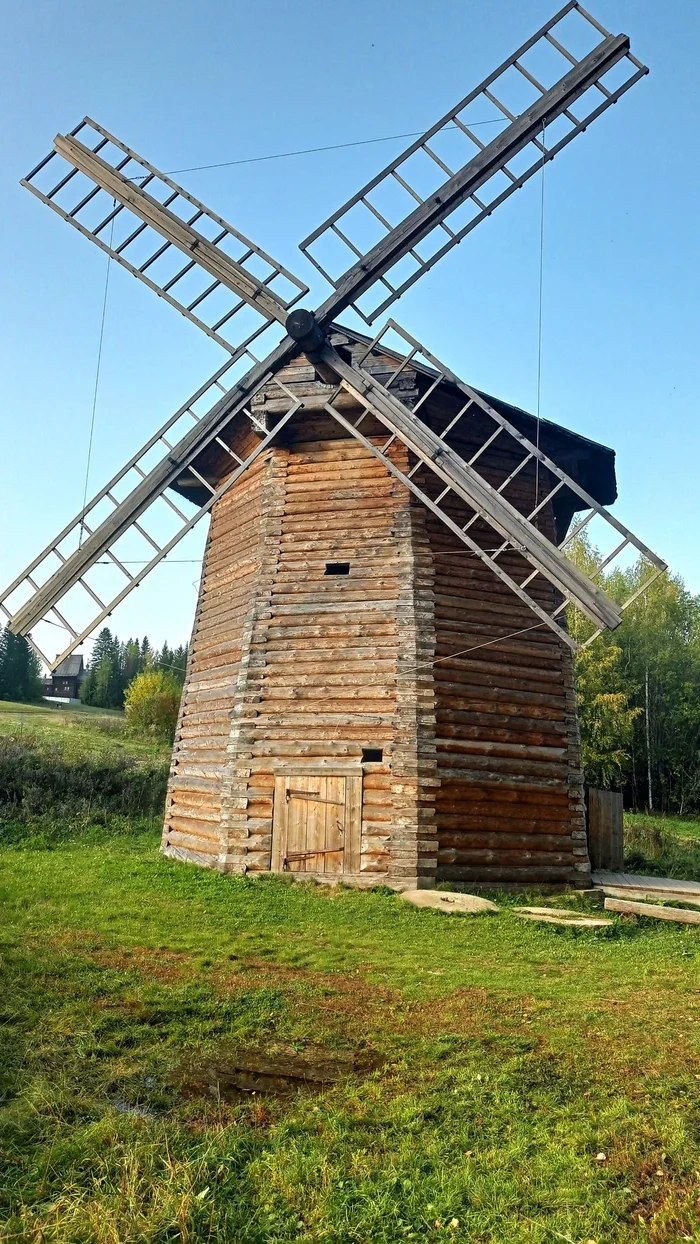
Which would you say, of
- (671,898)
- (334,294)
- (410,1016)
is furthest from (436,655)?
(410,1016)

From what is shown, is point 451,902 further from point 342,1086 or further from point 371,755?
point 342,1086

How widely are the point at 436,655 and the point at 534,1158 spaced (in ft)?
30.7

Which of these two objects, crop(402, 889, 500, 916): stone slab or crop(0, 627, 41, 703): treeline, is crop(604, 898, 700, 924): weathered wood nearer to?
crop(402, 889, 500, 916): stone slab

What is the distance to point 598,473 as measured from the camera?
16906 millimetres

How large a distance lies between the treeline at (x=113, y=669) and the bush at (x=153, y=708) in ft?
26.0

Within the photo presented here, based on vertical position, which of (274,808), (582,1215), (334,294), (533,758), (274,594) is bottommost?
(582,1215)

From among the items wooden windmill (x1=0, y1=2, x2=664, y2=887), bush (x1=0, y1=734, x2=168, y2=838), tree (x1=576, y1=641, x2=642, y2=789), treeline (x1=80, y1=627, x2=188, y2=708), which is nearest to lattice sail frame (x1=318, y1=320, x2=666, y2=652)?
wooden windmill (x1=0, y1=2, x2=664, y2=887)

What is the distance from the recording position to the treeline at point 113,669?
76.1 metres

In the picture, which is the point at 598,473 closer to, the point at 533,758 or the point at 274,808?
the point at 533,758

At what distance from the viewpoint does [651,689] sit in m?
39.1

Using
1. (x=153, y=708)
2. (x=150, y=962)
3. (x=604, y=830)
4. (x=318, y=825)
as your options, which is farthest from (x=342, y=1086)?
(x=153, y=708)

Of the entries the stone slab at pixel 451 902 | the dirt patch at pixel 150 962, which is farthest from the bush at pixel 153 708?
the dirt patch at pixel 150 962

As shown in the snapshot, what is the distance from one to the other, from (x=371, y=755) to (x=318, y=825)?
1392 millimetres

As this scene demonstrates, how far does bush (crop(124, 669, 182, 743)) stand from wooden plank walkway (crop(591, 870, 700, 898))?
32.8 meters
